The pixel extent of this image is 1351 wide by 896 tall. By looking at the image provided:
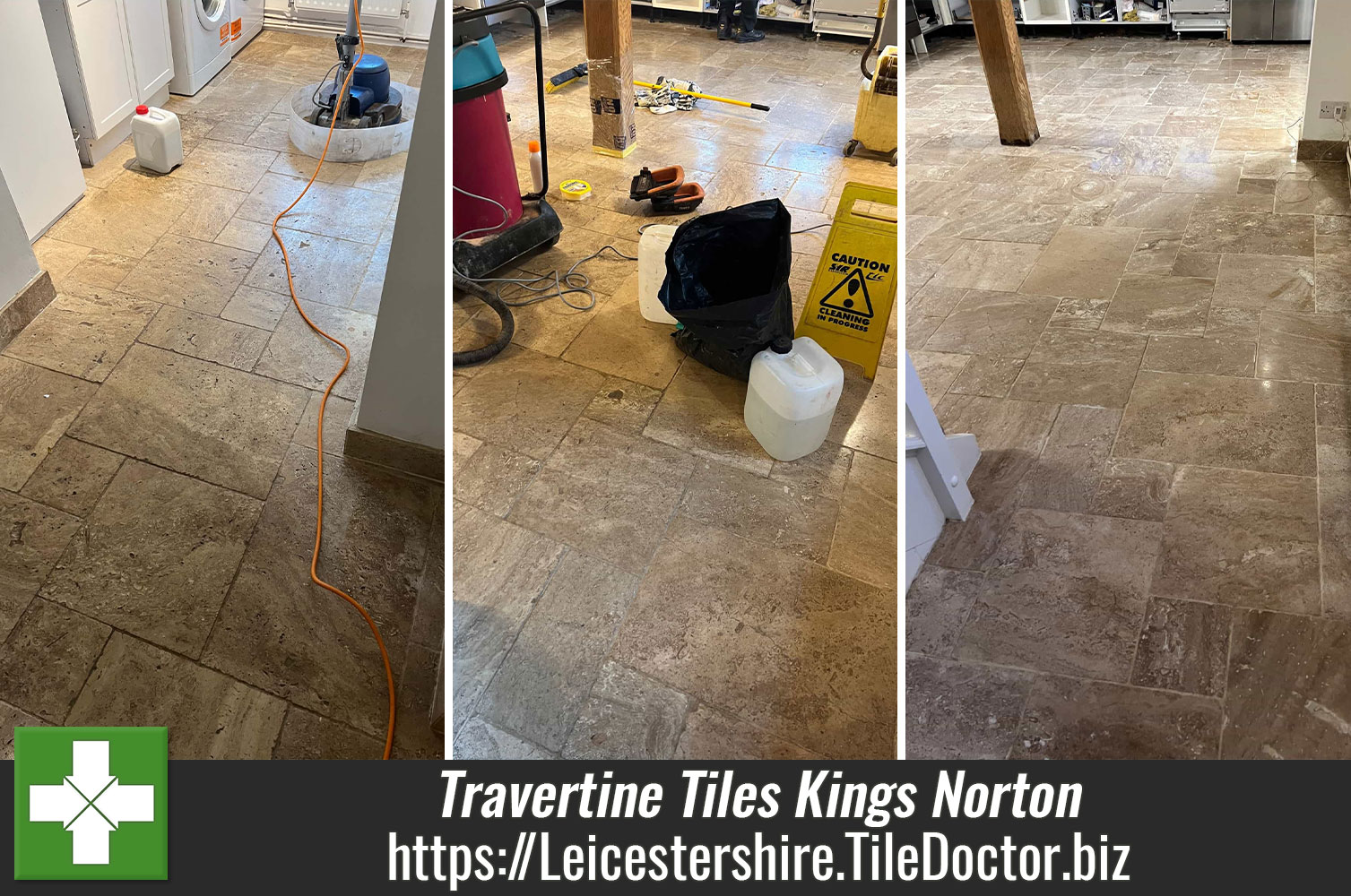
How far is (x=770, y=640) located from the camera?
2324mm

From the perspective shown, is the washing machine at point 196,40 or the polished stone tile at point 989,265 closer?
the polished stone tile at point 989,265

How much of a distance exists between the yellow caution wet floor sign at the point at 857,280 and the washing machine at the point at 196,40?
3661 mm

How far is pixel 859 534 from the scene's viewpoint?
8.60ft

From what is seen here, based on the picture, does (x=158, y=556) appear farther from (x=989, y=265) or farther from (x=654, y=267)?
(x=989, y=265)

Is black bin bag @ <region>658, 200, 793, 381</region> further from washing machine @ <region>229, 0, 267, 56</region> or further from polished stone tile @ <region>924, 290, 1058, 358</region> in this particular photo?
washing machine @ <region>229, 0, 267, 56</region>

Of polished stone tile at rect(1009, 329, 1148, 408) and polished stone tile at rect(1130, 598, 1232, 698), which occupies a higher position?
polished stone tile at rect(1009, 329, 1148, 408)

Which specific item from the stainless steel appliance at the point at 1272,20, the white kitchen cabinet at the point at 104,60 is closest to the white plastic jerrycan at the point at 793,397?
the white kitchen cabinet at the point at 104,60

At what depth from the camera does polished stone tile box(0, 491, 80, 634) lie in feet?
7.80

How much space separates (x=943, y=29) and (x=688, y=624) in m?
7.31

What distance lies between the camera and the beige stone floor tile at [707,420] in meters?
2.88

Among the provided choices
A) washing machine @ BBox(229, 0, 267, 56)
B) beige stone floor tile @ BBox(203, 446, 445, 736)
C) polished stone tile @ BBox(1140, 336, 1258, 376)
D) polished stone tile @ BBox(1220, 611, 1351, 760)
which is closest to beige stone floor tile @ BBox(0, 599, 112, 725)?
beige stone floor tile @ BBox(203, 446, 445, 736)

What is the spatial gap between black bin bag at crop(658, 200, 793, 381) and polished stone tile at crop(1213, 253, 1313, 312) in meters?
1.66

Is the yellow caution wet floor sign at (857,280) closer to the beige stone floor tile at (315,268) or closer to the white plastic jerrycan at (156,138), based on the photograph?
the beige stone floor tile at (315,268)

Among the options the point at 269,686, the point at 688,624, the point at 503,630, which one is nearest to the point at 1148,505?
the point at 688,624
